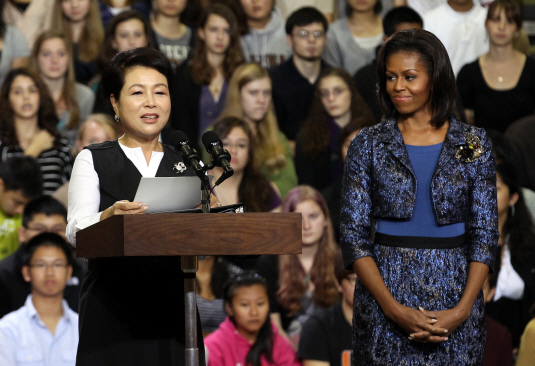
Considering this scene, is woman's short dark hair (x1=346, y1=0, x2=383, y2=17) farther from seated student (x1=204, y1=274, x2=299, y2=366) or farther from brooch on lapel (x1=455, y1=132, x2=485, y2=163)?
brooch on lapel (x1=455, y1=132, x2=485, y2=163)

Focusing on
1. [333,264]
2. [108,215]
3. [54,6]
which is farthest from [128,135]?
[54,6]

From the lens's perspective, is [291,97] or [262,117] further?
[291,97]

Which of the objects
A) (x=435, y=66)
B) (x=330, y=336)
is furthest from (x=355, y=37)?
(x=435, y=66)

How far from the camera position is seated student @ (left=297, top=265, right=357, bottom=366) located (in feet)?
14.0

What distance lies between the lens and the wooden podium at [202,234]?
1876 mm

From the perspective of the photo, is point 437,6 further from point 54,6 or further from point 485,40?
point 54,6

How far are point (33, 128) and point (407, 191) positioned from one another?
344 centimetres

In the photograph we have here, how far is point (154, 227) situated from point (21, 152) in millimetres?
3513

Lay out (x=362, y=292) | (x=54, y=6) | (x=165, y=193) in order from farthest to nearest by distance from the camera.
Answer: (x=54, y=6), (x=362, y=292), (x=165, y=193)

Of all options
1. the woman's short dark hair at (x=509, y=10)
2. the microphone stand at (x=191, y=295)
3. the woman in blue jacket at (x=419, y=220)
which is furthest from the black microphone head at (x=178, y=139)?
the woman's short dark hair at (x=509, y=10)

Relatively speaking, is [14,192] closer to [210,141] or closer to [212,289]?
[212,289]

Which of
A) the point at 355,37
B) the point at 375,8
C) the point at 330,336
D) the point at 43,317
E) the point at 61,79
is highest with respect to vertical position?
the point at 375,8

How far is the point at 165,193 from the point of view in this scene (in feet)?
6.63

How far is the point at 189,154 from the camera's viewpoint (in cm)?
211
